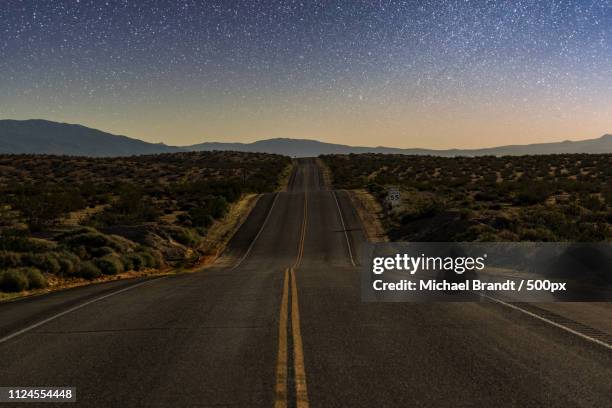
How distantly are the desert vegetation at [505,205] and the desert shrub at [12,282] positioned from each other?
2145 cm

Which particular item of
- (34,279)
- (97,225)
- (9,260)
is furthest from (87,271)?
(97,225)

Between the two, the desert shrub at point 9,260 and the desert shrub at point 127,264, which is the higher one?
the desert shrub at point 9,260

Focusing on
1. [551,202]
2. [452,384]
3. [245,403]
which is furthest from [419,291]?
[551,202]

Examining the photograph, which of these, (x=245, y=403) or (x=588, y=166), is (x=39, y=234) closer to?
(x=245, y=403)

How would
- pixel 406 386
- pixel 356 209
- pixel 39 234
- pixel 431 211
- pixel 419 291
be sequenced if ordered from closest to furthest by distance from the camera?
pixel 406 386
pixel 419 291
pixel 39 234
pixel 431 211
pixel 356 209

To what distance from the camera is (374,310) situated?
10.7m

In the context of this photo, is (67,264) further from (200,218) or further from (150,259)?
(200,218)

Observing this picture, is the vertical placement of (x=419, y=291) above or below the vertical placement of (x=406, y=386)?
below

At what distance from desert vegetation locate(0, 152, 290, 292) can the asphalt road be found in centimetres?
703

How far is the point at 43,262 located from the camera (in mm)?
19469

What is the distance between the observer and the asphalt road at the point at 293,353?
228 inches

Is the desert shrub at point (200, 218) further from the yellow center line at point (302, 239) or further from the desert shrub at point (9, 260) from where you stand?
the desert shrub at point (9, 260)

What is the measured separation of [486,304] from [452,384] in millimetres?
Result: 5708

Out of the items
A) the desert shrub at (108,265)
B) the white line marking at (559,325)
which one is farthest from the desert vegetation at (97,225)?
the white line marking at (559,325)
